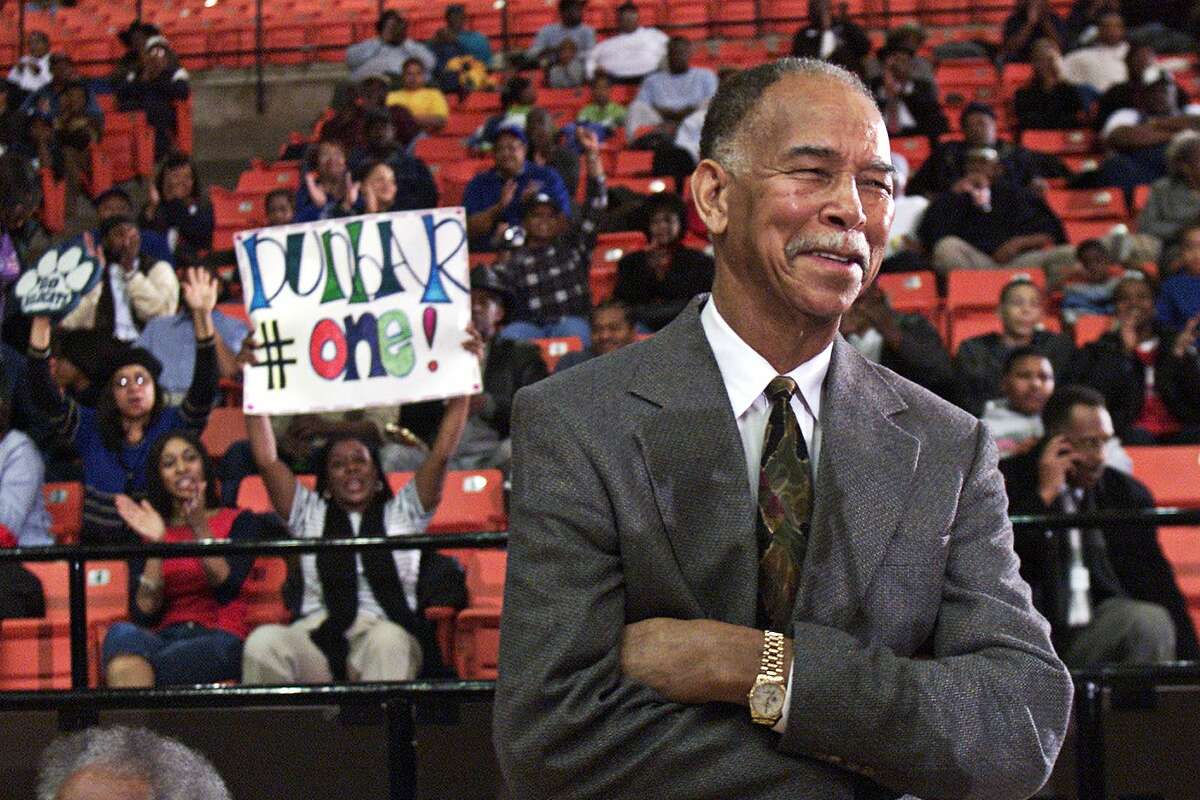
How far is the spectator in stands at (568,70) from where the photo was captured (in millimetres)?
12281

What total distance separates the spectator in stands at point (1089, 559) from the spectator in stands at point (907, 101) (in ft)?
18.4

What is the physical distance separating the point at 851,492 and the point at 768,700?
0.22 metres

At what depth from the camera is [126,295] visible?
768cm

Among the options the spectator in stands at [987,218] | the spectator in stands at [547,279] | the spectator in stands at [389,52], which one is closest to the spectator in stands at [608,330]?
the spectator in stands at [547,279]

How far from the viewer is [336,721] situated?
9.70 ft

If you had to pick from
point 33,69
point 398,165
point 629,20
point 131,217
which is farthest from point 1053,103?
point 33,69

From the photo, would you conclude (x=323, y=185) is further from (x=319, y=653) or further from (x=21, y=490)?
(x=319, y=653)

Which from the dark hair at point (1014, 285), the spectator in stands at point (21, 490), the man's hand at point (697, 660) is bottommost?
the spectator in stands at point (21, 490)

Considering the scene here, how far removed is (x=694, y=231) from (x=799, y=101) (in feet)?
24.7

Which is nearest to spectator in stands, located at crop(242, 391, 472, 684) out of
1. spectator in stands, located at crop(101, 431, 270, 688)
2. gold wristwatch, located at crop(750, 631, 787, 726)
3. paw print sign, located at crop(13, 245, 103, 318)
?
spectator in stands, located at crop(101, 431, 270, 688)

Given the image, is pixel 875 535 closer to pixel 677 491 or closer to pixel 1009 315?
pixel 677 491

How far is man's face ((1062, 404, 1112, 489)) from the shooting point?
4.61 metres

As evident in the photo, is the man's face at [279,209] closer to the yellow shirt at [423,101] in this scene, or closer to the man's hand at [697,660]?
the yellow shirt at [423,101]

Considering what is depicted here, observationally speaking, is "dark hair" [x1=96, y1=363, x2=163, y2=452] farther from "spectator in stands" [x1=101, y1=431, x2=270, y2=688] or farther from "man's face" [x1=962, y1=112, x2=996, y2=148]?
"man's face" [x1=962, y1=112, x2=996, y2=148]
